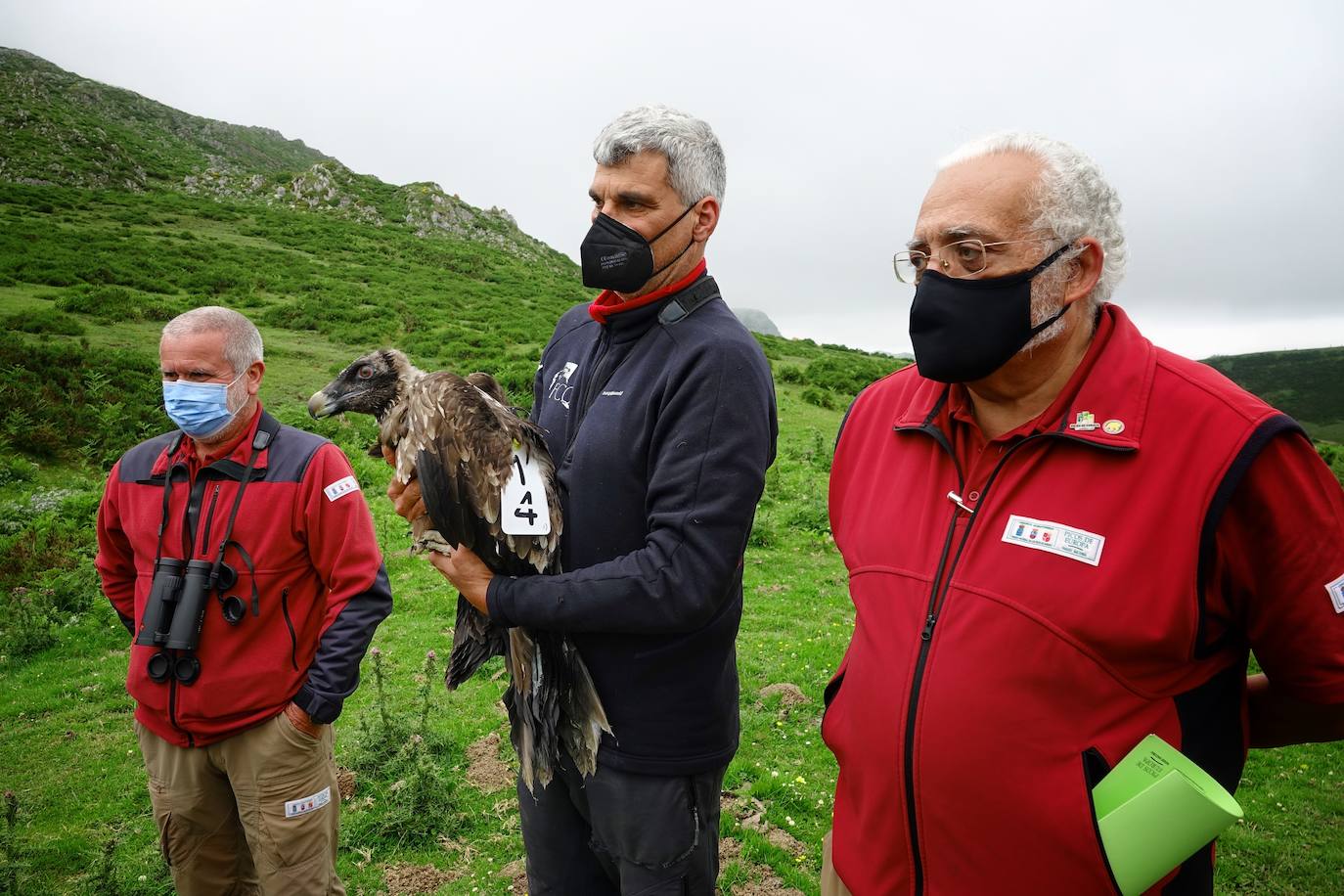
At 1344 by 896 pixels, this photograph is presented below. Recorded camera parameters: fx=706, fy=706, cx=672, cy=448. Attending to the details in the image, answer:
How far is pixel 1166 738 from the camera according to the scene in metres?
1.79

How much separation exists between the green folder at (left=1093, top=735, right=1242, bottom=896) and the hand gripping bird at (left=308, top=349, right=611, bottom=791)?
1513 millimetres

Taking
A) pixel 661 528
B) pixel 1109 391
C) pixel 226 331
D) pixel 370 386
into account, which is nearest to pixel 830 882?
pixel 661 528

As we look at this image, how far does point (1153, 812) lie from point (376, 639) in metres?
8.48

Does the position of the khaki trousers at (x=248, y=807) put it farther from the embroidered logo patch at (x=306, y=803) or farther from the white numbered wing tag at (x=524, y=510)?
the white numbered wing tag at (x=524, y=510)

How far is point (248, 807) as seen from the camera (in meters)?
3.44

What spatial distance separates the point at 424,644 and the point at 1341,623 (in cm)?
833

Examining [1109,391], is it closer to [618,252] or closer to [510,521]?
[618,252]

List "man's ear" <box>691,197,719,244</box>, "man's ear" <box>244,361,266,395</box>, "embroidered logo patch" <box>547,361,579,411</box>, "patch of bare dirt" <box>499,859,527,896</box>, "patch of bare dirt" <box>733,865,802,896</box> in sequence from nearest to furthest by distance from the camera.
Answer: "man's ear" <box>691,197,719,244</box> < "embroidered logo patch" <box>547,361,579,411</box> < "man's ear" <box>244,361,266,395</box> < "patch of bare dirt" <box>733,865,802,896</box> < "patch of bare dirt" <box>499,859,527,896</box>

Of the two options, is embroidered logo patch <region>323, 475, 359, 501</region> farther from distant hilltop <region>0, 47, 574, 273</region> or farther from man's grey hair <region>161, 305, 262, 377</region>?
distant hilltop <region>0, 47, 574, 273</region>

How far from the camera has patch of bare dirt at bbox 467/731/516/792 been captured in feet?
18.9

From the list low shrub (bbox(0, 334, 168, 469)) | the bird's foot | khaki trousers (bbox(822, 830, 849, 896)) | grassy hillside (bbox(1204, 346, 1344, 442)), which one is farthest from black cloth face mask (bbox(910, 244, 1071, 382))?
grassy hillside (bbox(1204, 346, 1344, 442))

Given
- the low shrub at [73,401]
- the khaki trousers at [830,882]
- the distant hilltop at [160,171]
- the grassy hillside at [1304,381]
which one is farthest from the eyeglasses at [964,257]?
the distant hilltop at [160,171]

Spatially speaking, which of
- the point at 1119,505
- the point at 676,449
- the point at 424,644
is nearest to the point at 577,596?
the point at 676,449

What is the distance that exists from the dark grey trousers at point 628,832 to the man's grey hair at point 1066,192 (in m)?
2.13
